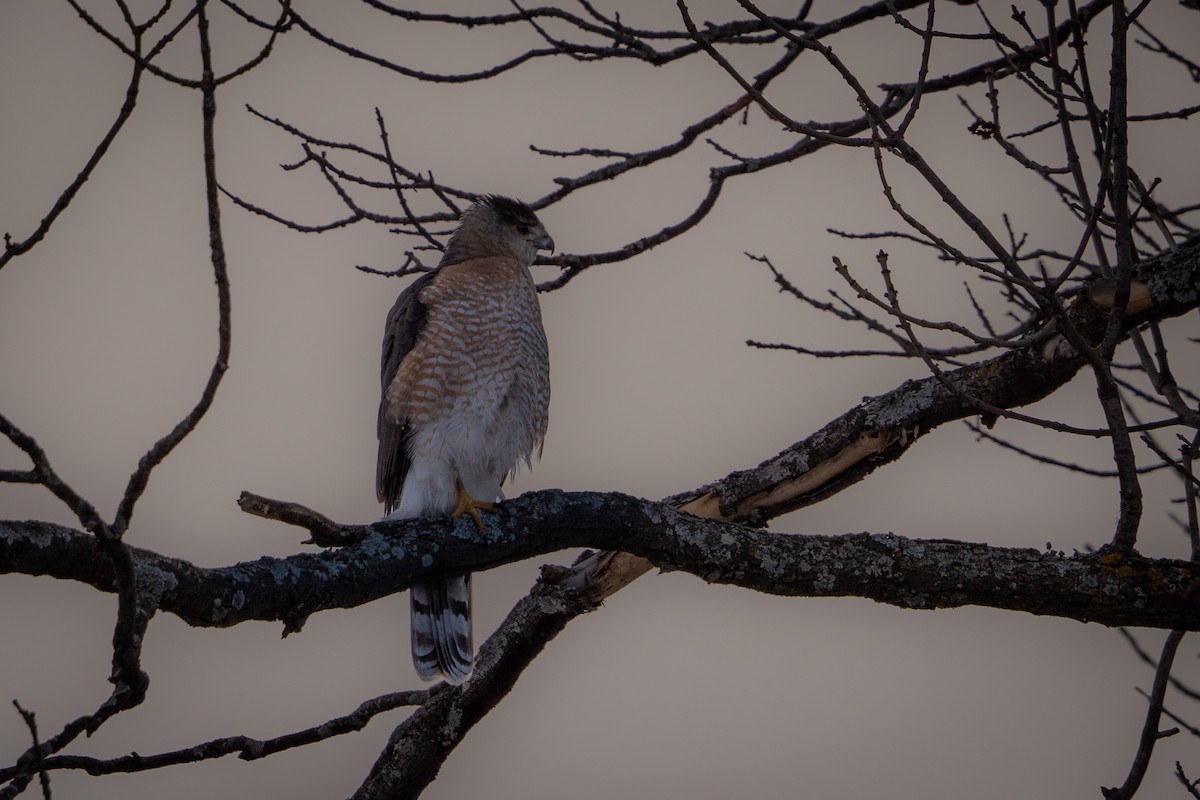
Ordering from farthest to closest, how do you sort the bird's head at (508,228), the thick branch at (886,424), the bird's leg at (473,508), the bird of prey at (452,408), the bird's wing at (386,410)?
the bird's head at (508,228) < the bird's wing at (386,410) < the bird of prey at (452,408) < the thick branch at (886,424) < the bird's leg at (473,508)

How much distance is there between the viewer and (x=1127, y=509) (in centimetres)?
364

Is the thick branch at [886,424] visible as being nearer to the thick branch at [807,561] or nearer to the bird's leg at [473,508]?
the thick branch at [807,561]

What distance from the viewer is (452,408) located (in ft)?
16.2

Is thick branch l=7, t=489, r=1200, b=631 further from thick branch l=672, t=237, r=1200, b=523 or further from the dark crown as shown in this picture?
the dark crown

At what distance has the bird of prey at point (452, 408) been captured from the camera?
192 inches

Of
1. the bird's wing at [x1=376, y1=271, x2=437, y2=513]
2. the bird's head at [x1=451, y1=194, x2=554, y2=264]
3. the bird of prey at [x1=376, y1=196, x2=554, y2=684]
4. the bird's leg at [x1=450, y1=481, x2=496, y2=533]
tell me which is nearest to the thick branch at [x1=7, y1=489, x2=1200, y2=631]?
the bird's leg at [x1=450, y1=481, x2=496, y2=533]

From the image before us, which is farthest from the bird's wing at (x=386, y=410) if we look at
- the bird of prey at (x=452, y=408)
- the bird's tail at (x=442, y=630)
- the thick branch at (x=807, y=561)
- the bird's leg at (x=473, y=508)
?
the thick branch at (x=807, y=561)

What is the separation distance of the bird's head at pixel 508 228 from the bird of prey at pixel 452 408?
565 millimetres

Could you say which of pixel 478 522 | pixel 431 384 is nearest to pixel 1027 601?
pixel 478 522

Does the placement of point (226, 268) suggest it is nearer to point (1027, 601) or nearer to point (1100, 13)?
point (1027, 601)

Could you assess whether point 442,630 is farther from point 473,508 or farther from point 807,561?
point 807,561

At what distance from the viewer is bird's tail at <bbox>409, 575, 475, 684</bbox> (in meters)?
4.73

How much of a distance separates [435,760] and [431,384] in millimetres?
1495

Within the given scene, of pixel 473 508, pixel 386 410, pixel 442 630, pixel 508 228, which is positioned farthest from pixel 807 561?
pixel 508 228
